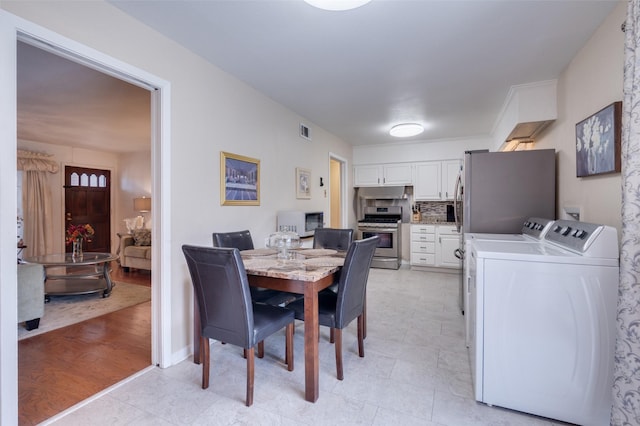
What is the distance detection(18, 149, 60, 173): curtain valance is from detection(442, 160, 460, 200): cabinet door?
7204 mm

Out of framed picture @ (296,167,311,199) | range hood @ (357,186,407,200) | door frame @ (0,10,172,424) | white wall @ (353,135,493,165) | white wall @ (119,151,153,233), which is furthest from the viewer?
white wall @ (119,151,153,233)

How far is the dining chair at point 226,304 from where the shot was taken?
5.38 feet

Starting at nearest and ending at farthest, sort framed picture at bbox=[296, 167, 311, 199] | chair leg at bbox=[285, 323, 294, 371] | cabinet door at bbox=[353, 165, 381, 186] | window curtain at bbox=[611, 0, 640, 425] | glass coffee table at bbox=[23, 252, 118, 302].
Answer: window curtain at bbox=[611, 0, 640, 425], chair leg at bbox=[285, 323, 294, 371], glass coffee table at bbox=[23, 252, 118, 302], framed picture at bbox=[296, 167, 311, 199], cabinet door at bbox=[353, 165, 381, 186]

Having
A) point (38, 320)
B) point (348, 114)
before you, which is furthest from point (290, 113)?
point (38, 320)

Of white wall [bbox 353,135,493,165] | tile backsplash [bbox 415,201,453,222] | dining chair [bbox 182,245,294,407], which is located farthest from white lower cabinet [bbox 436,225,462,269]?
dining chair [bbox 182,245,294,407]

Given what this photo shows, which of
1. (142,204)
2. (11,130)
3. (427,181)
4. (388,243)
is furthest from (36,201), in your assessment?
(427,181)

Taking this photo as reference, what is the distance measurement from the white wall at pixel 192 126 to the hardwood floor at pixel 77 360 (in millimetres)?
441

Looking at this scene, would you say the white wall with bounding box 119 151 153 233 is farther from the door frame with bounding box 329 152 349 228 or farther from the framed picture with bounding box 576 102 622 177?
the framed picture with bounding box 576 102 622 177

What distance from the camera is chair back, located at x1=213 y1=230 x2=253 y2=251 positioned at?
8.14 feet

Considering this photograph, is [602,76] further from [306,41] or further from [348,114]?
[348,114]

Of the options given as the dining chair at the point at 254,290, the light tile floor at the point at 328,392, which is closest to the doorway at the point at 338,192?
the dining chair at the point at 254,290

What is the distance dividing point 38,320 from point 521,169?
4.79 m

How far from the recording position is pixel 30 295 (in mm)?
2691

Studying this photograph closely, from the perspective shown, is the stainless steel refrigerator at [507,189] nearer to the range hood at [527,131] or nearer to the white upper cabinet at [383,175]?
the range hood at [527,131]
